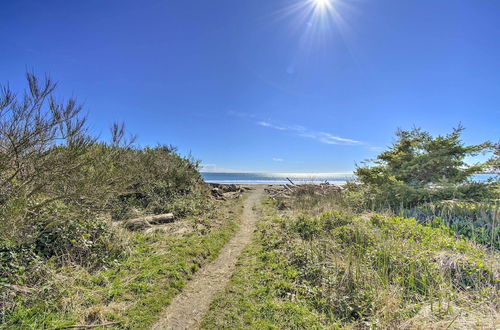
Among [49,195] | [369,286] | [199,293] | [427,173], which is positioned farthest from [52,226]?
[427,173]

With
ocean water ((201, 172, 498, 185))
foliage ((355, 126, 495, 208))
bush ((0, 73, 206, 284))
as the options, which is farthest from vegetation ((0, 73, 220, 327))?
ocean water ((201, 172, 498, 185))

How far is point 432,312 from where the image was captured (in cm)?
292

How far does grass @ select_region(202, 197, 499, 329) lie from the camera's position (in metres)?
3.00

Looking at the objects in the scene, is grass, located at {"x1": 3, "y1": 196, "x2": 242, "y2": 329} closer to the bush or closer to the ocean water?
the bush

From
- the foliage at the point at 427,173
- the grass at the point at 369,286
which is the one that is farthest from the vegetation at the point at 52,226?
the foliage at the point at 427,173

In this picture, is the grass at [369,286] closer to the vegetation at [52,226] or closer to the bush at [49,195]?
the vegetation at [52,226]

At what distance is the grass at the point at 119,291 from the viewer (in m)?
2.99

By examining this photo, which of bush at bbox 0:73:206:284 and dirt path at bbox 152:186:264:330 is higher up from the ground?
bush at bbox 0:73:206:284

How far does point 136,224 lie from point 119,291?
4081 millimetres

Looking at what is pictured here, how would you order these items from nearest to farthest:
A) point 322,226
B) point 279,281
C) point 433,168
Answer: point 279,281 < point 322,226 < point 433,168

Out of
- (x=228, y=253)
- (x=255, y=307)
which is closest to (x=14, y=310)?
(x=255, y=307)

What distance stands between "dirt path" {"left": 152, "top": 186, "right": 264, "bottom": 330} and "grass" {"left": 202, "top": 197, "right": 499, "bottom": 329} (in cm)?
25

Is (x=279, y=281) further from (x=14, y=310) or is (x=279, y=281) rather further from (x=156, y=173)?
(x=156, y=173)

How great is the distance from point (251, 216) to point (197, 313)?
325 inches
